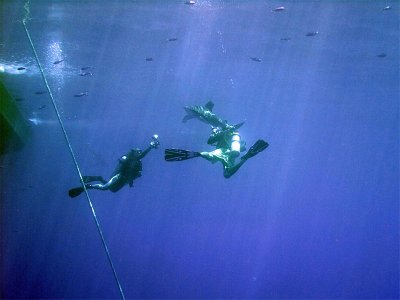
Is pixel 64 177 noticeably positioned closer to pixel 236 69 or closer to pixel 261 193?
pixel 236 69

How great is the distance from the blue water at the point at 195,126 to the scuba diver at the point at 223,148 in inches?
326

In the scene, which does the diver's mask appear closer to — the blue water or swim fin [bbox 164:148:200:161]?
swim fin [bbox 164:148:200:161]

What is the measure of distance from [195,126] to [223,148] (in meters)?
22.5

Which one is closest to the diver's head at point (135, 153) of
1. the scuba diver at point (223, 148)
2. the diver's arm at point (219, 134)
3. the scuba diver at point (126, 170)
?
the scuba diver at point (126, 170)

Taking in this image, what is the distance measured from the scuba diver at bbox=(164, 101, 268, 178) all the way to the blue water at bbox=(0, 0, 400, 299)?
8289 mm

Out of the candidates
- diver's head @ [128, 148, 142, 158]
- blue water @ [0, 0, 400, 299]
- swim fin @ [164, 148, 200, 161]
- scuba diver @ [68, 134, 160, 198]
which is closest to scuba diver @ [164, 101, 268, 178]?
swim fin @ [164, 148, 200, 161]

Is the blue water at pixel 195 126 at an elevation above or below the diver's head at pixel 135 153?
below

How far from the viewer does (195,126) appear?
29375mm

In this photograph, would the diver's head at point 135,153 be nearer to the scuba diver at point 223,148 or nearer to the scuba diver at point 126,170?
the scuba diver at point 126,170

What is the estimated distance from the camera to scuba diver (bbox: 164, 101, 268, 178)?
6.07 meters

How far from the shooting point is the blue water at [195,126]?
15234 mm

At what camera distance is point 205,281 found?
146 feet

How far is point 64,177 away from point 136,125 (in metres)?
17.2

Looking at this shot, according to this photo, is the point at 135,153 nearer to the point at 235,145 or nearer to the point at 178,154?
the point at 178,154
